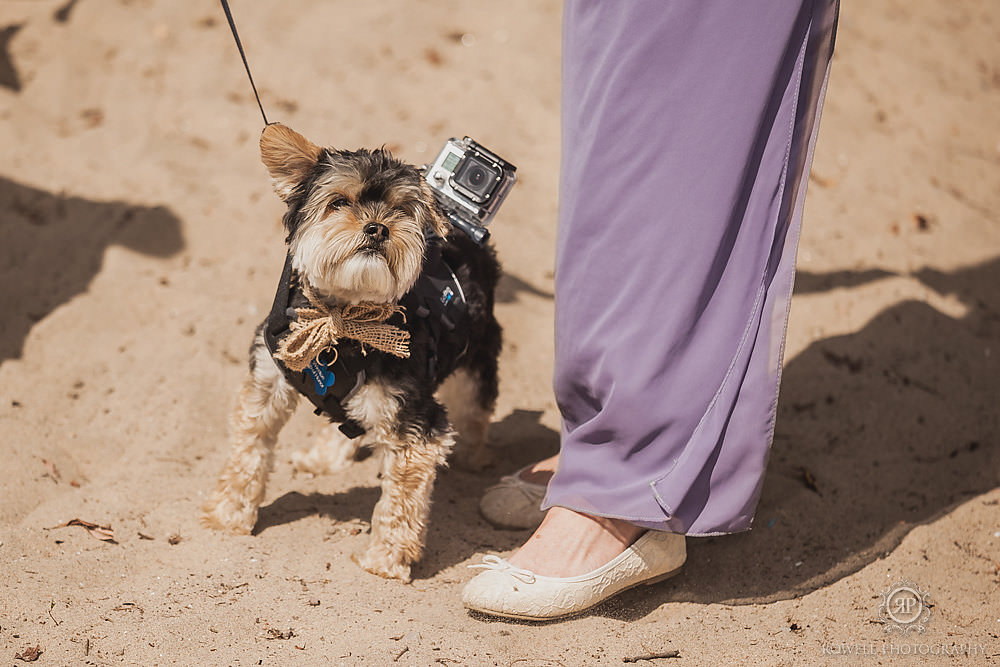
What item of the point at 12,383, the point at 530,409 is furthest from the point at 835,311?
the point at 12,383

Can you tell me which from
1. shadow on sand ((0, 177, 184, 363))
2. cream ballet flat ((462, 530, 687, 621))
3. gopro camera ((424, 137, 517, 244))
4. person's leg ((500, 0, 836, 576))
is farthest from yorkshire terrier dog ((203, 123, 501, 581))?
shadow on sand ((0, 177, 184, 363))

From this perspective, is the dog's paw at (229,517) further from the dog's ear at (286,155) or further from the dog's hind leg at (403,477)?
the dog's ear at (286,155)

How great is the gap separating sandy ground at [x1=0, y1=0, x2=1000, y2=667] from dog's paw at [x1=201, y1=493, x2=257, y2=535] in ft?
0.18

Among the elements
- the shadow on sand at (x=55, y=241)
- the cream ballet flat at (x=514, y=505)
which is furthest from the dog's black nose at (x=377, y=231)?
the shadow on sand at (x=55, y=241)

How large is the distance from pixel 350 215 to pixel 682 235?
1108 mm

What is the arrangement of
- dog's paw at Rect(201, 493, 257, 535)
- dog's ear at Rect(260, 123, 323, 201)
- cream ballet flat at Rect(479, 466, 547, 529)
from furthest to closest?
1. cream ballet flat at Rect(479, 466, 547, 529)
2. dog's paw at Rect(201, 493, 257, 535)
3. dog's ear at Rect(260, 123, 323, 201)

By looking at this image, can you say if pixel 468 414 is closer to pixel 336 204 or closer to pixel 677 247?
pixel 336 204

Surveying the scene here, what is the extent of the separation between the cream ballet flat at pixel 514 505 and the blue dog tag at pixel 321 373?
1.01 metres

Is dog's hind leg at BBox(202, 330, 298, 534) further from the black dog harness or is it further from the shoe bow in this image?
the shoe bow

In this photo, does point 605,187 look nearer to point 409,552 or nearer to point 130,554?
point 409,552

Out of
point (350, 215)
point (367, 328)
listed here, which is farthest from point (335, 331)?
point (350, 215)

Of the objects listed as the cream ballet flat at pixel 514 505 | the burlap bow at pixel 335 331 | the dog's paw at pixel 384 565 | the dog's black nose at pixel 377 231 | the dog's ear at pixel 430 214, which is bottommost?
the dog's paw at pixel 384 565

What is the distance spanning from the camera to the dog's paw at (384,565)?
331 centimetres

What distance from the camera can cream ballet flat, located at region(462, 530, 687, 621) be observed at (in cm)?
305
